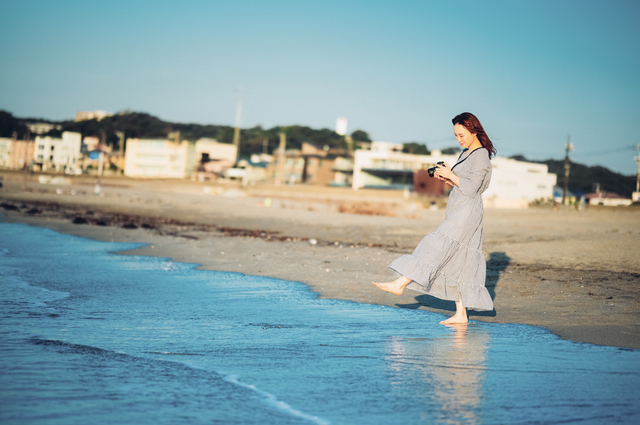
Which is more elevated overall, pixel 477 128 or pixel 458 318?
pixel 477 128

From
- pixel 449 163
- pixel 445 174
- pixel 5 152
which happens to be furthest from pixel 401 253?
pixel 5 152

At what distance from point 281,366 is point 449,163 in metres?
65.7

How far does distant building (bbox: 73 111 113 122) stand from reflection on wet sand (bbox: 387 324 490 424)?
5967 inches

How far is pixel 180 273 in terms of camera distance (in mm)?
7766

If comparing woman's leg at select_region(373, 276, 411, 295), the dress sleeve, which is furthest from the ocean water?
the dress sleeve

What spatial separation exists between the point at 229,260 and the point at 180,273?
5.21 ft

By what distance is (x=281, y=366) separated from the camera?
336 centimetres

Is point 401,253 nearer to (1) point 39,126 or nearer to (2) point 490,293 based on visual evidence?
(2) point 490,293

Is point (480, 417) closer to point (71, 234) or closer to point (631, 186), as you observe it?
point (71, 234)

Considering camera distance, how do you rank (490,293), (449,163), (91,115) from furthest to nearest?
(91,115) < (449,163) < (490,293)

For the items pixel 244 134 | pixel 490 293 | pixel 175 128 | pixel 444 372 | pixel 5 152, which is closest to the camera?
pixel 444 372

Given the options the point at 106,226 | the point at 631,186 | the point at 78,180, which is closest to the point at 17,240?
the point at 106,226

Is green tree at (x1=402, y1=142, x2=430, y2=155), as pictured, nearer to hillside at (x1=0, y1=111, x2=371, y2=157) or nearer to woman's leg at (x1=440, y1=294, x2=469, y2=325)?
hillside at (x1=0, y1=111, x2=371, y2=157)

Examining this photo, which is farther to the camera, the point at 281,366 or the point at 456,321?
the point at 456,321
